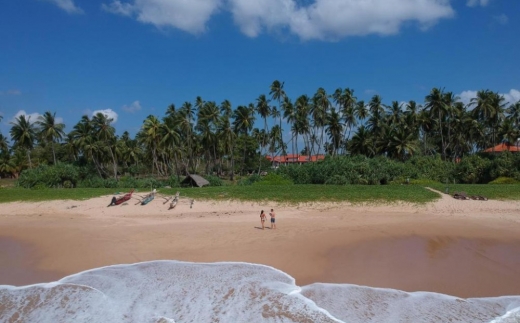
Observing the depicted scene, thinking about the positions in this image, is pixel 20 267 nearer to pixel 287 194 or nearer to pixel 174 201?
pixel 174 201

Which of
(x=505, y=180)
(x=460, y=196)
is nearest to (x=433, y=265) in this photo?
(x=460, y=196)

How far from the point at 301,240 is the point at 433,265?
224 inches

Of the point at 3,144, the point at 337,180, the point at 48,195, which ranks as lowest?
the point at 48,195

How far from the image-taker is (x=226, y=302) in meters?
10.3

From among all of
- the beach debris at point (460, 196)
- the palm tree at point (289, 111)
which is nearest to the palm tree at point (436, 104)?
the palm tree at point (289, 111)

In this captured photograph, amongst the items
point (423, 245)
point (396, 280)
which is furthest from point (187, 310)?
point (423, 245)

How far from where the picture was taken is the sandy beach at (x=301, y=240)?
12531 mm

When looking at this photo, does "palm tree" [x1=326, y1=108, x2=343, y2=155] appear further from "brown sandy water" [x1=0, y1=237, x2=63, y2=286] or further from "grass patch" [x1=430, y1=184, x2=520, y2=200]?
"brown sandy water" [x1=0, y1=237, x2=63, y2=286]

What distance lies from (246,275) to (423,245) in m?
8.50

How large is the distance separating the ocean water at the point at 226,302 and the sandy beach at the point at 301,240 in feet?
2.93

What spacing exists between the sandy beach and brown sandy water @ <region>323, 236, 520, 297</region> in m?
0.04

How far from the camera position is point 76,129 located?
57.2m

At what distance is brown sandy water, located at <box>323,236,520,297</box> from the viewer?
11.3 m

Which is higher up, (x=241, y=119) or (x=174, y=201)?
(x=241, y=119)
